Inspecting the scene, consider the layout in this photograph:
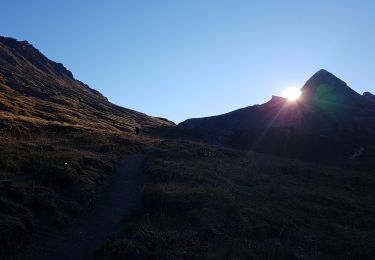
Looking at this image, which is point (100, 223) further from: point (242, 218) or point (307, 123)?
point (307, 123)

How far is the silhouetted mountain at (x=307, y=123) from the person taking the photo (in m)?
73.8

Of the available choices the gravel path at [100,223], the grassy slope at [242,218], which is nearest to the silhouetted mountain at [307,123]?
the grassy slope at [242,218]

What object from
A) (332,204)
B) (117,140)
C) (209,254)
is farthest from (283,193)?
(117,140)

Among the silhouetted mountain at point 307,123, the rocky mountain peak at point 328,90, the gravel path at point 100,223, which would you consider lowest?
the gravel path at point 100,223

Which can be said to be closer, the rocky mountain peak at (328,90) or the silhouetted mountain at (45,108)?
the silhouetted mountain at (45,108)

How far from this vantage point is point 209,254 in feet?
65.1

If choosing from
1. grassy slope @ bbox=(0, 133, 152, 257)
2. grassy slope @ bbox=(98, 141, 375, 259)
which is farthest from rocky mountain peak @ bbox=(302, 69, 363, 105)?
grassy slope @ bbox=(0, 133, 152, 257)

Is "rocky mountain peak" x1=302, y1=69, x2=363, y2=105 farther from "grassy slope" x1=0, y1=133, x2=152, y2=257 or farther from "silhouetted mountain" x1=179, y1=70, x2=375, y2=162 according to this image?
"grassy slope" x1=0, y1=133, x2=152, y2=257

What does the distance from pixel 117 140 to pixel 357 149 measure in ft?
115

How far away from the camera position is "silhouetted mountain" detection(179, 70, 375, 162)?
73750mm

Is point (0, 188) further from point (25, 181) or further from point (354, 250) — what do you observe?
point (354, 250)

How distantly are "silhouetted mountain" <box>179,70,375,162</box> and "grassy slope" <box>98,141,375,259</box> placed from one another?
1120 inches

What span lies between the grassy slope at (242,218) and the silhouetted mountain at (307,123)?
28452 mm

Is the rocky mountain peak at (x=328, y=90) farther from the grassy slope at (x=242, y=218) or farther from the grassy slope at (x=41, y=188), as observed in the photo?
the grassy slope at (x=41, y=188)
